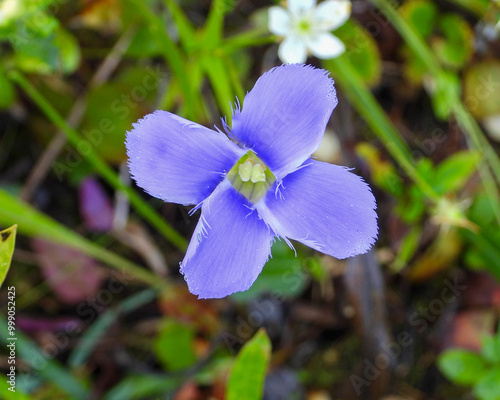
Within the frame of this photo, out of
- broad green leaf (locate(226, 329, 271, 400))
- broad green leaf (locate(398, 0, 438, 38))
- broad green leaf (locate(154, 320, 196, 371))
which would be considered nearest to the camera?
broad green leaf (locate(226, 329, 271, 400))

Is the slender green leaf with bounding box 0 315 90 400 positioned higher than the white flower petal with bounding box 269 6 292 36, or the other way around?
the white flower petal with bounding box 269 6 292 36

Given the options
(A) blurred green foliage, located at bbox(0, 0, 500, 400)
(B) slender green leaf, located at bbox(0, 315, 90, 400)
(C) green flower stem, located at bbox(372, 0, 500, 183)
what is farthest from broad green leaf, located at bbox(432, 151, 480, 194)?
(B) slender green leaf, located at bbox(0, 315, 90, 400)

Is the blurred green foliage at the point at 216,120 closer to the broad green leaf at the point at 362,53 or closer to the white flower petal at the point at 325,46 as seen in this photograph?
the broad green leaf at the point at 362,53

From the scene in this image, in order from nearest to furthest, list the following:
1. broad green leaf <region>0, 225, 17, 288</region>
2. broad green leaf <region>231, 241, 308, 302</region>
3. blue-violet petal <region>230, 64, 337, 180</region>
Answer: blue-violet petal <region>230, 64, 337, 180</region> → broad green leaf <region>0, 225, 17, 288</region> → broad green leaf <region>231, 241, 308, 302</region>

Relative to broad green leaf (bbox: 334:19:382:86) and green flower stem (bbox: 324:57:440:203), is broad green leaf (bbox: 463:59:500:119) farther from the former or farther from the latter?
green flower stem (bbox: 324:57:440:203)

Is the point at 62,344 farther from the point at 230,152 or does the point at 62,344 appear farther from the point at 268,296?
the point at 230,152

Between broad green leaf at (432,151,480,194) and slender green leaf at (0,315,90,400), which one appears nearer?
broad green leaf at (432,151,480,194)

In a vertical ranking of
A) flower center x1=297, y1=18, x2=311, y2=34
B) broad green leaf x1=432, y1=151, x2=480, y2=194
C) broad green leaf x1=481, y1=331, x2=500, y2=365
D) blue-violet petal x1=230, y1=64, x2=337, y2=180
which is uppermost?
blue-violet petal x1=230, y1=64, x2=337, y2=180

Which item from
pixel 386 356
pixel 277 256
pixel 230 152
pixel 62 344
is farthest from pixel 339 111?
pixel 62 344
